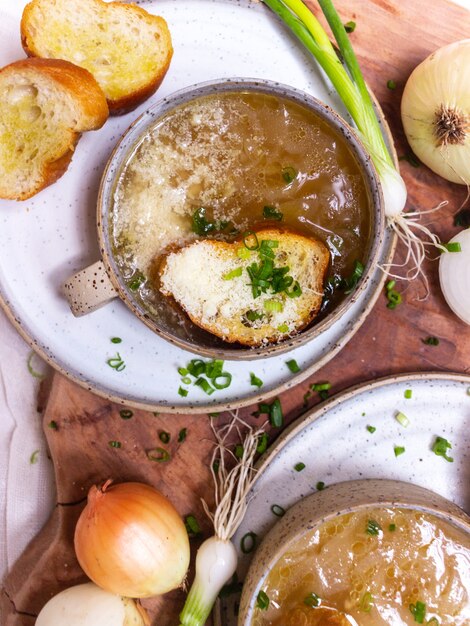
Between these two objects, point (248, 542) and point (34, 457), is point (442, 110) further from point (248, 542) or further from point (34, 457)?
point (34, 457)

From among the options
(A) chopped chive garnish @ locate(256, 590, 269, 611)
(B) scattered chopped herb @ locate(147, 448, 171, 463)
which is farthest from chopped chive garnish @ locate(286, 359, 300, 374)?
(A) chopped chive garnish @ locate(256, 590, 269, 611)

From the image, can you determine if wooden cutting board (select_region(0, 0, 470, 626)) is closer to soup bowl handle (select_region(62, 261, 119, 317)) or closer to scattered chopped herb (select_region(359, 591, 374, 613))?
soup bowl handle (select_region(62, 261, 119, 317))

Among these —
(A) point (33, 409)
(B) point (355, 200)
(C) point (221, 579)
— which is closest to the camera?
(B) point (355, 200)

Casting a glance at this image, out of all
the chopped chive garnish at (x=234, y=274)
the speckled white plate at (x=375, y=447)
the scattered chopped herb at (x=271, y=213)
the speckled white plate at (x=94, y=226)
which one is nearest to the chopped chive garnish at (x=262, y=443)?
the speckled white plate at (x=375, y=447)

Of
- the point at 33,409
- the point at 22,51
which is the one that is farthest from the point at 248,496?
the point at 22,51

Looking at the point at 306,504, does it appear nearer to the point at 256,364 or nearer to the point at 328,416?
the point at 328,416
